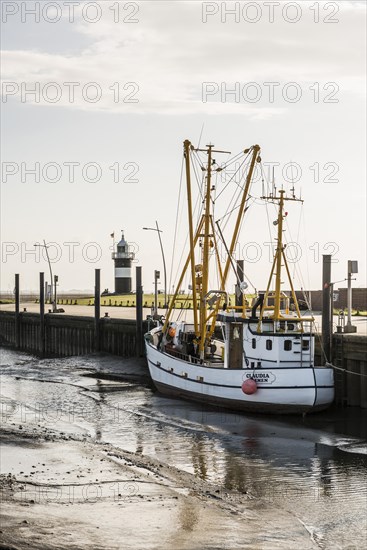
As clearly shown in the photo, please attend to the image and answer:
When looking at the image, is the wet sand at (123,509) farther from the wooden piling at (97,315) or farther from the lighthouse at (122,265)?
the lighthouse at (122,265)

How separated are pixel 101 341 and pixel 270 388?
27.2 m

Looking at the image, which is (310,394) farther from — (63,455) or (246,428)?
(63,455)

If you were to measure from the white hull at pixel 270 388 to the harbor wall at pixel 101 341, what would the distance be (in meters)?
1.07

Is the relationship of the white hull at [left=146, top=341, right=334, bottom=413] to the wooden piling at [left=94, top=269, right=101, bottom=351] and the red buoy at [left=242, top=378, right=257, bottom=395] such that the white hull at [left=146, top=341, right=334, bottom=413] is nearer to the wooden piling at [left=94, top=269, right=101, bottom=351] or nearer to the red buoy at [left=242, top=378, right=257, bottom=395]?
the red buoy at [left=242, top=378, right=257, bottom=395]

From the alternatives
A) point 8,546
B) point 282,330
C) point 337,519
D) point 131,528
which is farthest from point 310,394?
point 8,546

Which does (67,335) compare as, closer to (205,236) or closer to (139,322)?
(139,322)

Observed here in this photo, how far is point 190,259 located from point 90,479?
67.7ft

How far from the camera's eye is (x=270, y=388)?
33250 millimetres

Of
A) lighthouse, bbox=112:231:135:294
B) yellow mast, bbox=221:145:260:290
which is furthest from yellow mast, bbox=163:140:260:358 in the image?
lighthouse, bbox=112:231:135:294

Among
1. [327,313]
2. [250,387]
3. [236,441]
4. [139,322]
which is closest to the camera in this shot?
[236,441]

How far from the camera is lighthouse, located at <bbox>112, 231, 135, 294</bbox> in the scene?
113250mm

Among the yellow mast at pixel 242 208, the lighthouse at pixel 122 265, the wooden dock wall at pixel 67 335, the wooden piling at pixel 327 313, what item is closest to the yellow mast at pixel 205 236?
the yellow mast at pixel 242 208

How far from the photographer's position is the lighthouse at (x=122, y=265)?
4459 inches

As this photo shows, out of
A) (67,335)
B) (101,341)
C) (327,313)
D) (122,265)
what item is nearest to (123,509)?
(327,313)
